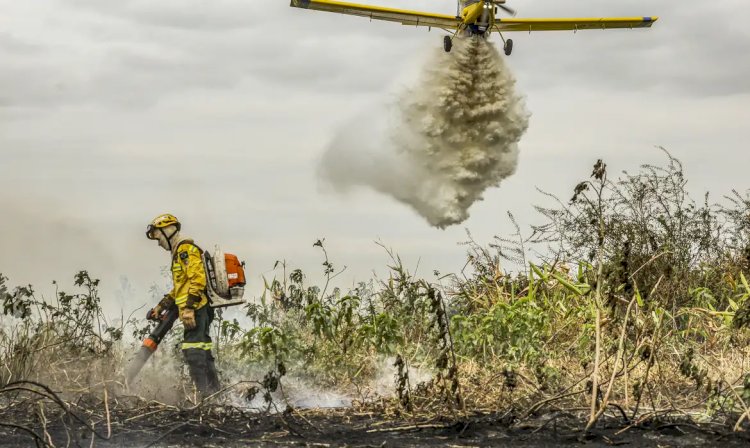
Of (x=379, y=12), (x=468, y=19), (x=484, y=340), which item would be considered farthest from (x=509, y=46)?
(x=484, y=340)

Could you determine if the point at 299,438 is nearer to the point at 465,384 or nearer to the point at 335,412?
the point at 335,412

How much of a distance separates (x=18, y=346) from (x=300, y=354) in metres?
2.85

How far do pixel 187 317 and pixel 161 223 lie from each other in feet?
3.55

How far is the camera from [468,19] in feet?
84.5

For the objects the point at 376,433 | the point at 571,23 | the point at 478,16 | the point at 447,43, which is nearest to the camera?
the point at 376,433

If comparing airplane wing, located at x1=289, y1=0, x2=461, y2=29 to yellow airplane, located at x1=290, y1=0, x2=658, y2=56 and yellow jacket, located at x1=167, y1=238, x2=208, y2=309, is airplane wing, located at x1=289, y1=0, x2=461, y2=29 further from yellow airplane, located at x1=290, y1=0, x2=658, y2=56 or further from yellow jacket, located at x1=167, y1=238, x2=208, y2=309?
yellow jacket, located at x1=167, y1=238, x2=208, y2=309

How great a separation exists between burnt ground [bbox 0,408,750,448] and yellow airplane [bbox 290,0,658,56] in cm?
1769

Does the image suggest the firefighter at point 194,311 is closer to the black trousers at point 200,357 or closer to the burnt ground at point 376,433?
the black trousers at point 200,357

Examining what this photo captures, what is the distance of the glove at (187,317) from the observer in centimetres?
1073

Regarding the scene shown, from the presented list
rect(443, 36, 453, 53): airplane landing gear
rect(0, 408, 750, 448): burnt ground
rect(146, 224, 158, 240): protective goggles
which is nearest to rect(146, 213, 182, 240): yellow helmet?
rect(146, 224, 158, 240): protective goggles

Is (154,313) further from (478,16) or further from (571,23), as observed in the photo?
(571,23)

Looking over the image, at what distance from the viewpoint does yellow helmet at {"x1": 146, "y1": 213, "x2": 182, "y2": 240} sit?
36.6ft

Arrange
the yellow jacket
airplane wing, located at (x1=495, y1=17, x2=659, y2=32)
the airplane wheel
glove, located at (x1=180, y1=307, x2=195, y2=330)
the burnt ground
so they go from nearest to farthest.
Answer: the burnt ground, glove, located at (x1=180, y1=307, x2=195, y2=330), the yellow jacket, the airplane wheel, airplane wing, located at (x1=495, y1=17, x2=659, y2=32)

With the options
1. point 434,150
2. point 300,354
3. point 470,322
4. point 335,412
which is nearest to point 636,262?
point 470,322
